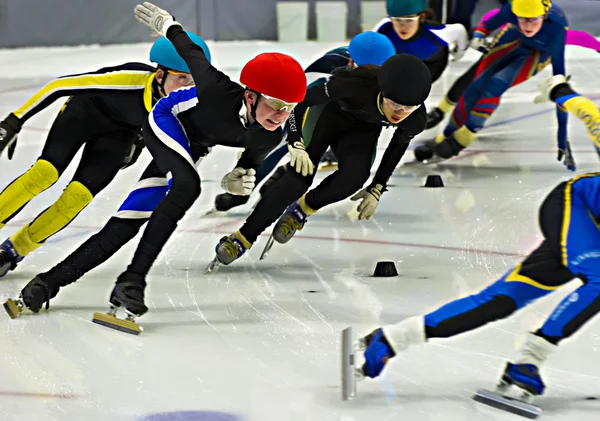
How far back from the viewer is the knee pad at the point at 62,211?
418 cm

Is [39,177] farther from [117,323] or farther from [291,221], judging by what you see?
[291,221]

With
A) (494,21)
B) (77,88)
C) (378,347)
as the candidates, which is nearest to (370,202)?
(77,88)

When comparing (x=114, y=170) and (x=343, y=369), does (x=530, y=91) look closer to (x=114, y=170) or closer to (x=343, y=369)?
(x=114, y=170)

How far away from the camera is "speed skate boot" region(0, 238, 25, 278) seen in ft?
13.9

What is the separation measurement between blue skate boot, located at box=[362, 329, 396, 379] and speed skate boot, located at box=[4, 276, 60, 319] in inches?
57.3

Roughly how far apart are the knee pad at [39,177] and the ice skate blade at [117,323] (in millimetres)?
742

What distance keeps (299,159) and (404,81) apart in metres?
0.66

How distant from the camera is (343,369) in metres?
2.91

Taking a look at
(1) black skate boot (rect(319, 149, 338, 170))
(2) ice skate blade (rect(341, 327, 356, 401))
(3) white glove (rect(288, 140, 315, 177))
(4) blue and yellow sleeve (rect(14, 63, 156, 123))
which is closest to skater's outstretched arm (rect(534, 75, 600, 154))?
(2) ice skate blade (rect(341, 327, 356, 401))

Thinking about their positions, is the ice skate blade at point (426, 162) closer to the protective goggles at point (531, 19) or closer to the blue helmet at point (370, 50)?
the protective goggles at point (531, 19)

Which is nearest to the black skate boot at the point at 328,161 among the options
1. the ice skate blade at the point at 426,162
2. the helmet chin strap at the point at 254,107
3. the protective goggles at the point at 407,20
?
the ice skate blade at the point at 426,162

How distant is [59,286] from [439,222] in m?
2.31

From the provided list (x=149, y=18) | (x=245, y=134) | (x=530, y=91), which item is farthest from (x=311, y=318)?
(x=530, y=91)

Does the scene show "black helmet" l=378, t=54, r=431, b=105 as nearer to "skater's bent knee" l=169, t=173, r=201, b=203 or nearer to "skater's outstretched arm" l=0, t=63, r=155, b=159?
"skater's bent knee" l=169, t=173, r=201, b=203
